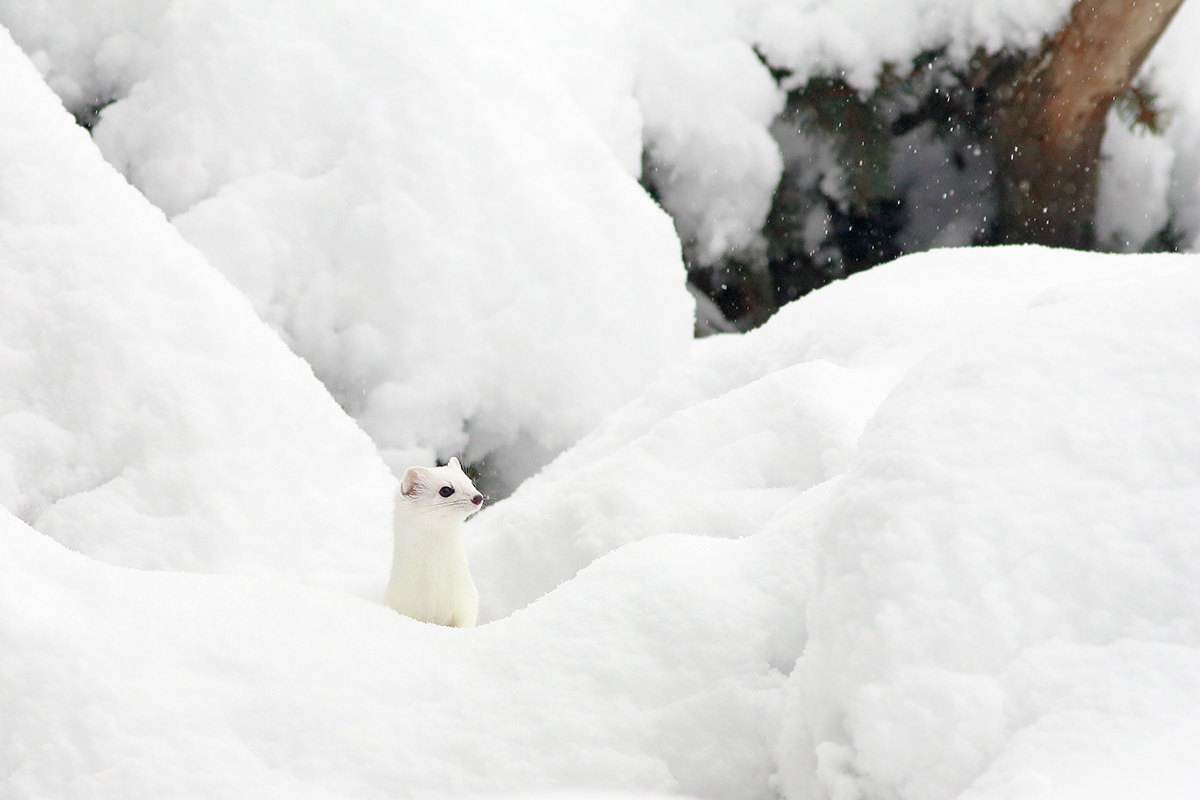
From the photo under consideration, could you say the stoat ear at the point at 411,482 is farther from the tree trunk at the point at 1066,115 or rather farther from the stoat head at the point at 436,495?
the tree trunk at the point at 1066,115

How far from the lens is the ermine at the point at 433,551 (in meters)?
2.09

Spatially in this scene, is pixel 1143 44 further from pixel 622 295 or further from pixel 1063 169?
pixel 622 295

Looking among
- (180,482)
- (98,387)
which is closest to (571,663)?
(180,482)

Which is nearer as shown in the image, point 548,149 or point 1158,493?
point 1158,493

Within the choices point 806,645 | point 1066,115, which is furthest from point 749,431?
point 1066,115

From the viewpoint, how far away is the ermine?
2088 millimetres

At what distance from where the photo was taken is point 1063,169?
4598 millimetres

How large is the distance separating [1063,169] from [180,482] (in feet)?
13.1

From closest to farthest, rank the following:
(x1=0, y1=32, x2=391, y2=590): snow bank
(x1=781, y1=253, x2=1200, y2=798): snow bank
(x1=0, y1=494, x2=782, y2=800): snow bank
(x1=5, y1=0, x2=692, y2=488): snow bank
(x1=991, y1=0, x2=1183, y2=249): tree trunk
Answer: (x1=781, y1=253, x2=1200, y2=798): snow bank
(x1=0, y1=494, x2=782, y2=800): snow bank
(x1=0, y1=32, x2=391, y2=590): snow bank
(x1=5, y1=0, x2=692, y2=488): snow bank
(x1=991, y1=0, x2=1183, y2=249): tree trunk

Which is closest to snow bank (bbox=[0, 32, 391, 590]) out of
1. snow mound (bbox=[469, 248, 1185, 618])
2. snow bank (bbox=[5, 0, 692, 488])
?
snow mound (bbox=[469, 248, 1185, 618])

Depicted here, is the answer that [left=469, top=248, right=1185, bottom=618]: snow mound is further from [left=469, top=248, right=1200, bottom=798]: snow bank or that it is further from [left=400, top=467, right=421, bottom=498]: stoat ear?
[left=469, top=248, right=1200, bottom=798]: snow bank

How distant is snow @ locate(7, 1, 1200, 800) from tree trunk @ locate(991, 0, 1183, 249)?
22 cm

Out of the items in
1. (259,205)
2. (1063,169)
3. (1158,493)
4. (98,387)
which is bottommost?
(1063,169)

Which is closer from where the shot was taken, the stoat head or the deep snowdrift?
the stoat head
